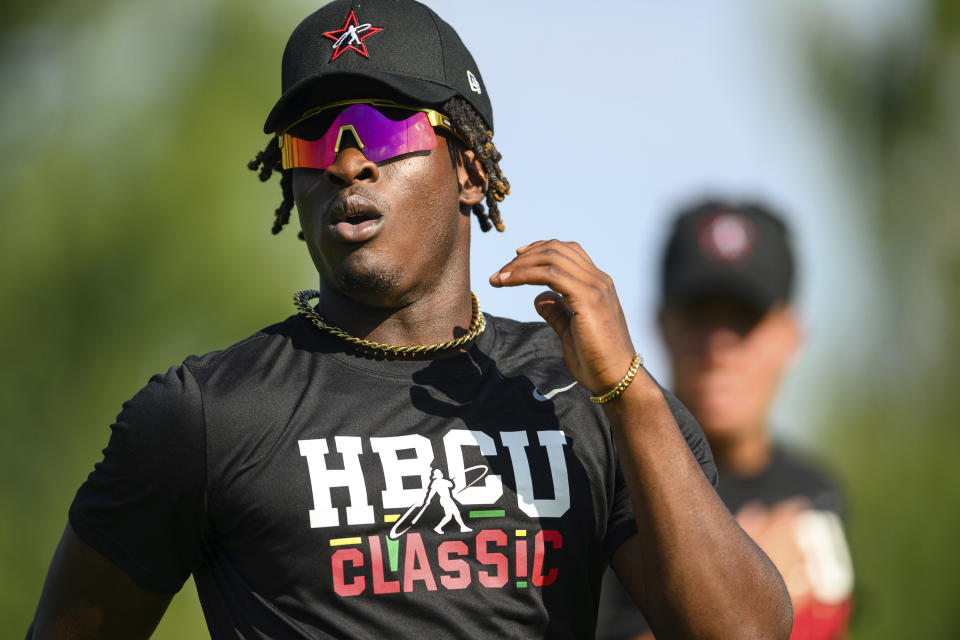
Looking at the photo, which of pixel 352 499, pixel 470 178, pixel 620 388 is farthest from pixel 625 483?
pixel 470 178

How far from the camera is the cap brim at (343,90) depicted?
3.90m

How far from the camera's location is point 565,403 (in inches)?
157

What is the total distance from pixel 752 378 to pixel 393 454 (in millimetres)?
3287

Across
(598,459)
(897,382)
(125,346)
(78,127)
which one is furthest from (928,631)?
(598,459)

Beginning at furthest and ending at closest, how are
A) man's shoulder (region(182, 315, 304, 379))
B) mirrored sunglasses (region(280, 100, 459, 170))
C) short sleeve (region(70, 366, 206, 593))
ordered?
mirrored sunglasses (region(280, 100, 459, 170)) < man's shoulder (region(182, 315, 304, 379)) < short sleeve (region(70, 366, 206, 593))

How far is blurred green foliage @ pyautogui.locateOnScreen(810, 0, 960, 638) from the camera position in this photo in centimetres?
2019

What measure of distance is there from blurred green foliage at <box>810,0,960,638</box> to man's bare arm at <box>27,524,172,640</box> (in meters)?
17.1

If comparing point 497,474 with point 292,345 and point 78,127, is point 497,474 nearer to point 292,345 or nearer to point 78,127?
point 292,345

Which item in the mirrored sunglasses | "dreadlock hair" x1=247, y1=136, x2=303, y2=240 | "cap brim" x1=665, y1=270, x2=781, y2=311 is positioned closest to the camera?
the mirrored sunglasses

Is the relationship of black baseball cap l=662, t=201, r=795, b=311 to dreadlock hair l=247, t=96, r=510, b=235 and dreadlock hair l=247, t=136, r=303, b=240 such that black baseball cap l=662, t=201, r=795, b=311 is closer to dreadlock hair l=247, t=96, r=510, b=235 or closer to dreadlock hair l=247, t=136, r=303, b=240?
dreadlock hair l=247, t=96, r=510, b=235

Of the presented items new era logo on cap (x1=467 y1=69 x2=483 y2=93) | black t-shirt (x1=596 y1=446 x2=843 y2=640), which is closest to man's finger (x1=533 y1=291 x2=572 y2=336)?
new era logo on cap (x1=467 y1=69 x2=483 y2=93)

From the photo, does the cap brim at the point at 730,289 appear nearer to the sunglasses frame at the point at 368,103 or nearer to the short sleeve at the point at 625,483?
the short sleeve at the point at 625,483

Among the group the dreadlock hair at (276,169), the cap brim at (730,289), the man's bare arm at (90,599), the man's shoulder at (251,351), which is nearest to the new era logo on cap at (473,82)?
the dreadlock hair at (276,169)

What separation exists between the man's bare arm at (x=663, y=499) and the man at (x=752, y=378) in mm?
2389
